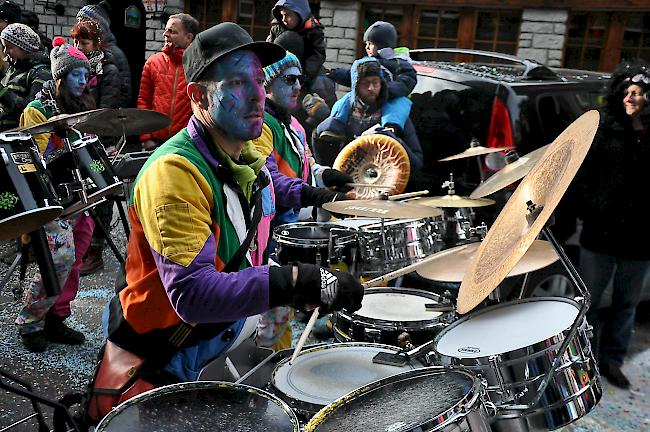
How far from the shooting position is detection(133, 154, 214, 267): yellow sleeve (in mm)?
1637

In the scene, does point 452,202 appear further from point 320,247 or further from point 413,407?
point 413,407

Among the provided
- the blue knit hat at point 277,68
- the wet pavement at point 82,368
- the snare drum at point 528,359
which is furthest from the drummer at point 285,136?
the wet pavement at point 82,368

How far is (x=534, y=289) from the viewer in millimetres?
4035

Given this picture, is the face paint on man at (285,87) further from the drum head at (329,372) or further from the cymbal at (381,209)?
the drum head at (329,372)

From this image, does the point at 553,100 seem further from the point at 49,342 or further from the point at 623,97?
the point at 49,342

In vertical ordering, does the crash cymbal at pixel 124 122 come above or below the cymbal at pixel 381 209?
above

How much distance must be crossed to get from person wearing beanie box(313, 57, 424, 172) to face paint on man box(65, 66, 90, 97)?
184cm

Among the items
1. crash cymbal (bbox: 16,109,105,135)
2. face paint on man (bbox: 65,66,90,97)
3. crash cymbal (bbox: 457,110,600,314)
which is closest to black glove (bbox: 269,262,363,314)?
crash cymbal (bbox: 457,110,600,314)

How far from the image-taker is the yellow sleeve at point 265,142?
127 inches

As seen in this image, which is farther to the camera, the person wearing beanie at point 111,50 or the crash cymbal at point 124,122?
the person wearing beanie at point 111,50

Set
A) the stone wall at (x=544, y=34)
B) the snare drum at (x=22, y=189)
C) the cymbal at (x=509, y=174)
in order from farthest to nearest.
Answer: the stone wall at (x=544, y=34)
the cymbal at (x=509, y=174)
the snare drum at (x=22, y=189)


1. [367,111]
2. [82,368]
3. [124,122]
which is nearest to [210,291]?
[82,368]

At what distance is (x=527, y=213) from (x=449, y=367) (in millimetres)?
581

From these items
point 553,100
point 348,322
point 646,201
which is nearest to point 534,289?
point 646,201
